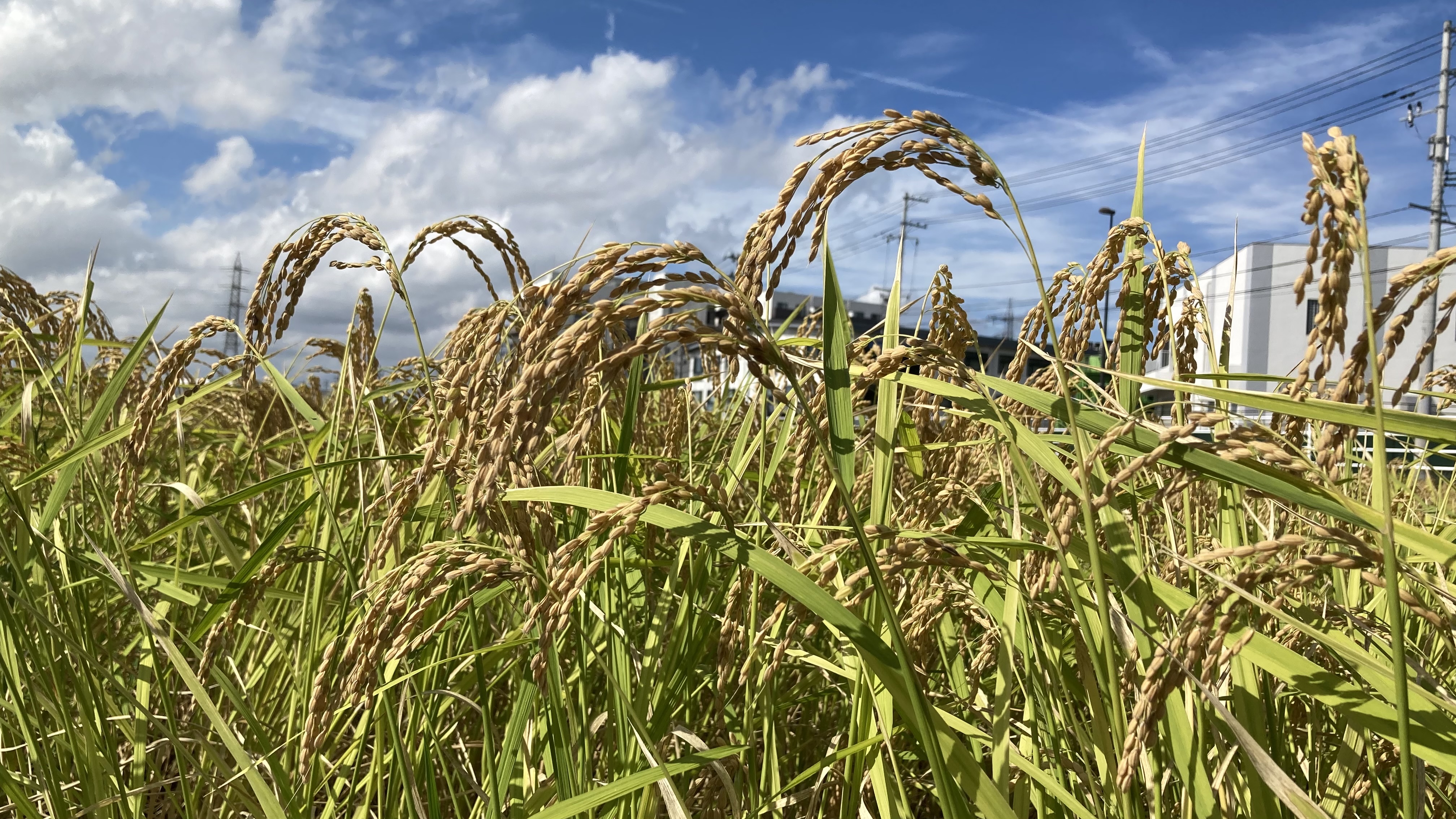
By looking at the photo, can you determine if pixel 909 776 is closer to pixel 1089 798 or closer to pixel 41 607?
pixel 1089 798

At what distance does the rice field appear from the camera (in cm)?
81

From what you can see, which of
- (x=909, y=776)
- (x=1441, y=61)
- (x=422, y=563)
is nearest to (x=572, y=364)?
(x=422, y=563)

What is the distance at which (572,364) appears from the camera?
0.68 metres

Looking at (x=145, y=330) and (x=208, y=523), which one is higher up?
(x=145, y=330)

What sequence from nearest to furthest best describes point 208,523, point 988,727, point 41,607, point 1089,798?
1. point 1089,798
2. point 988,727
3. point 208,523
4. point 41,607

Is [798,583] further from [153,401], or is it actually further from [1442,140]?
[1442,140]

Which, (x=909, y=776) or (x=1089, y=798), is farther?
(x=909, y=776)

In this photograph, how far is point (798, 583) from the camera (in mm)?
813

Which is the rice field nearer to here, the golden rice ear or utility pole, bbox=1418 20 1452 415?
the golden rice ear

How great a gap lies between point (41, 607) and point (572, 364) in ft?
5.75

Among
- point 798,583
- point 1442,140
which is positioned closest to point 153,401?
point 798,583

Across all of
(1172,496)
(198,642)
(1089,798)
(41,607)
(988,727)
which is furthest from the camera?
(198,642)

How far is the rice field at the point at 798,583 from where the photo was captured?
0.81 meters

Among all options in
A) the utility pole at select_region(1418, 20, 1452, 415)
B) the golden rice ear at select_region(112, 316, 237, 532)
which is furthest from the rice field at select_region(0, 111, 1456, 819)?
the utility pole at select_region(1418, 20, 1452, 415)
